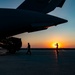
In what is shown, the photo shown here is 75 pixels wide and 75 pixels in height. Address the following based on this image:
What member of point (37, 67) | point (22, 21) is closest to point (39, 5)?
point (22, 21)

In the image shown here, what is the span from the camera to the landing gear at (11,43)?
34.8 meters

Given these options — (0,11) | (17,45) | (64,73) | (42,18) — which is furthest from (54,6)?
(17,45)

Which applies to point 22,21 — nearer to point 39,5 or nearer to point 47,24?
point 47,24

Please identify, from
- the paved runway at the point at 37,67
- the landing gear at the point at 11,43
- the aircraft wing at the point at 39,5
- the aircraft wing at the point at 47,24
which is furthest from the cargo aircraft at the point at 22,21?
the landing gear at the point at 11,43

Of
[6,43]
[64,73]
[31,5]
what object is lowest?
[64,73]

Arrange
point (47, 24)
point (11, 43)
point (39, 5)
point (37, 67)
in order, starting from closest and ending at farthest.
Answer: point (37, 67), point (47, 24), point (39, 5), point (11, 43)

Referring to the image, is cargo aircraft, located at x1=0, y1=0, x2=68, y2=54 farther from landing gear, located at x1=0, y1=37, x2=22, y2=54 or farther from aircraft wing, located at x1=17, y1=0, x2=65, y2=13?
landing gear, located at x1=0, y1=37, x2=22, y2=54

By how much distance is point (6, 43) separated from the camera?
34.9 meters

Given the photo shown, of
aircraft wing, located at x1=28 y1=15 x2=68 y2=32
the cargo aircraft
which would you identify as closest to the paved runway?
the cargo aircraft

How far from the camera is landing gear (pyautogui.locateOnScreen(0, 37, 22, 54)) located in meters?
34.8

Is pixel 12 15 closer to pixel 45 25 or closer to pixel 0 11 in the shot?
pixel 0 11

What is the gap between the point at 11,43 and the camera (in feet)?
114

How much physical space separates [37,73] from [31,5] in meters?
10.6

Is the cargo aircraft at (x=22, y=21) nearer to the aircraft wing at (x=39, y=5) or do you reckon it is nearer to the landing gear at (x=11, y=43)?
the aircraft wing at (x=39, y=5)
